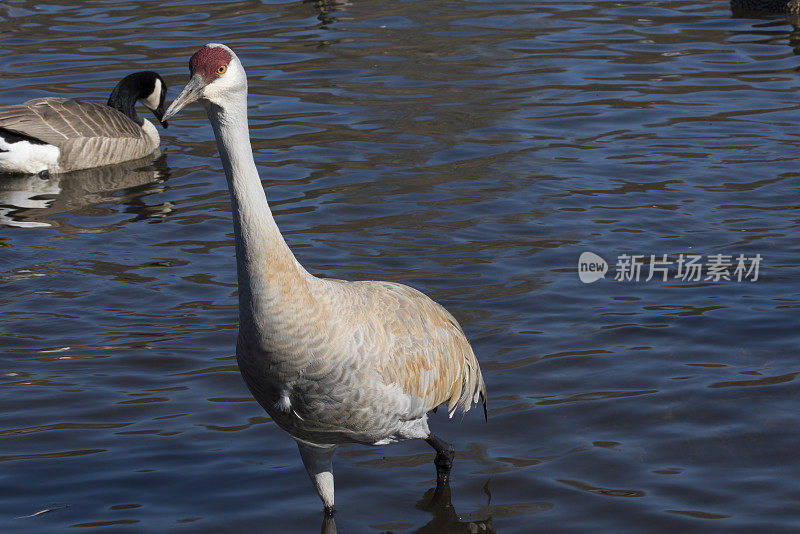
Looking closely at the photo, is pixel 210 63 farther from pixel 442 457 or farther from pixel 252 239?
pixel 442 457

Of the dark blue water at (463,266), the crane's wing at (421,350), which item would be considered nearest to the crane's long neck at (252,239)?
the crane's wing at (421,350)

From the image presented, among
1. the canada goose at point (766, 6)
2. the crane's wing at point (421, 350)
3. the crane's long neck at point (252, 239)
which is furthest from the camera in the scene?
the canada goose at point (766, 6)

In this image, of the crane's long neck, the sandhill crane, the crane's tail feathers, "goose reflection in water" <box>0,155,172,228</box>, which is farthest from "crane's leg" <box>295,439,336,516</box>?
"goose reflection in water" <box>0,155,172,228</box>

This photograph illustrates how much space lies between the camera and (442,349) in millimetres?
6176

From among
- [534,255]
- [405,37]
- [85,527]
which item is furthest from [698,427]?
[405,37]

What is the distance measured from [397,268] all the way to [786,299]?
3.17 metres

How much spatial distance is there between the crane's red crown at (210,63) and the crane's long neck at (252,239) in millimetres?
143

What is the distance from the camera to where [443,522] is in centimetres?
653

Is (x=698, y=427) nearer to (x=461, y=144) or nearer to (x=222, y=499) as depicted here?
(x=222, y=499)

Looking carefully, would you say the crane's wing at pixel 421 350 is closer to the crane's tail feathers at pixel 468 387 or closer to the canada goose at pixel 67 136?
the crane's tail feathers at pixel 468 387

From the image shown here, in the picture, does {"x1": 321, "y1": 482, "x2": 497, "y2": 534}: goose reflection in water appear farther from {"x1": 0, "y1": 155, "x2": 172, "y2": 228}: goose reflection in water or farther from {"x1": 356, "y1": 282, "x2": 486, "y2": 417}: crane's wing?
{"x1": 0, "y1": 155, "x2": 172, "y2": 228}: goose reflection in water

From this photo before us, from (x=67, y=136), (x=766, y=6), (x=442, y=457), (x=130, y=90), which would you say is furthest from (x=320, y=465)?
(x=766, y=6)

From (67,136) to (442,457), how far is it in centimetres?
799

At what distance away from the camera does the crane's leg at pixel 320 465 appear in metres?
5.97
